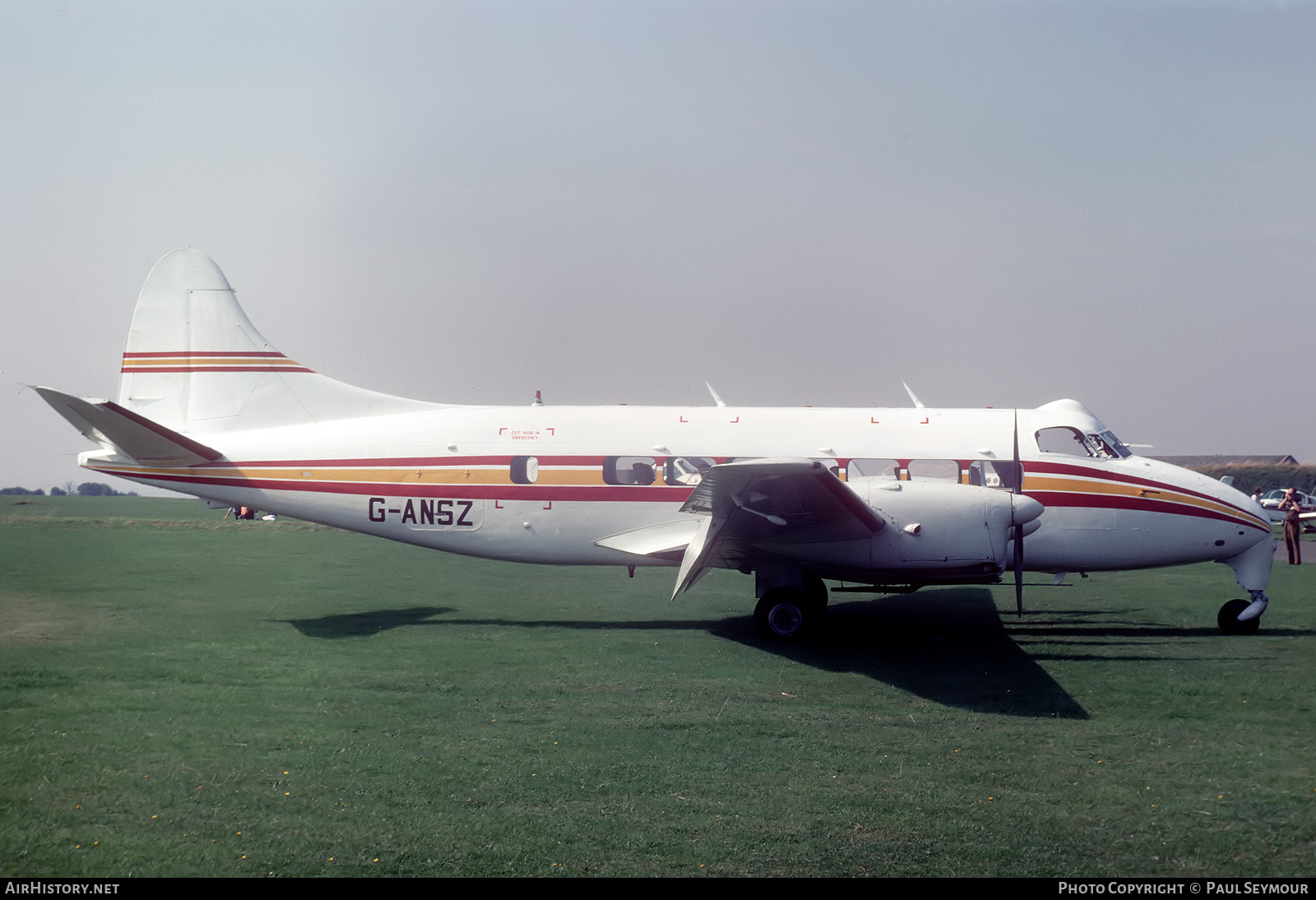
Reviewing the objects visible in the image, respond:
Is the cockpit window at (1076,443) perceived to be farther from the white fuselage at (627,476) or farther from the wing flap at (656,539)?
the wing flap at (656,539)

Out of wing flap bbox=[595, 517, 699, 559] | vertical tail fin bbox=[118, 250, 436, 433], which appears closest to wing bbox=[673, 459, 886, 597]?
wing flap bbox=[595, 517, 699, 559]

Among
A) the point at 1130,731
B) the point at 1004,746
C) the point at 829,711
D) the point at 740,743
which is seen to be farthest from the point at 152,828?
the point at 1130,731

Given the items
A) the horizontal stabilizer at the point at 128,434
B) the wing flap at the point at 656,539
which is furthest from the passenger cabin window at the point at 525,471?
the horizontal stabilizer at the point at 128,434

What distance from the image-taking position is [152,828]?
517 cm

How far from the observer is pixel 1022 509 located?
1034cm

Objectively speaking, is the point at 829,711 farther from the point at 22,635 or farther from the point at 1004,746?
the point at 22,635

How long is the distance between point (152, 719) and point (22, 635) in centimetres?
486

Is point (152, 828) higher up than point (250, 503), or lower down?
lower down

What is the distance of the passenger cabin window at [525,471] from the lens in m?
12.4

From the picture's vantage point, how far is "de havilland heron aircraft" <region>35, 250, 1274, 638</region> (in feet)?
39.2

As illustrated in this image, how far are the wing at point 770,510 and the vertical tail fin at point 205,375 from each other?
210 inches

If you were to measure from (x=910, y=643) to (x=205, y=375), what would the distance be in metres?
10.5

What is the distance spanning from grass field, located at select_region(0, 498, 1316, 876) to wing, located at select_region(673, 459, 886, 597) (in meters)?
1.27
